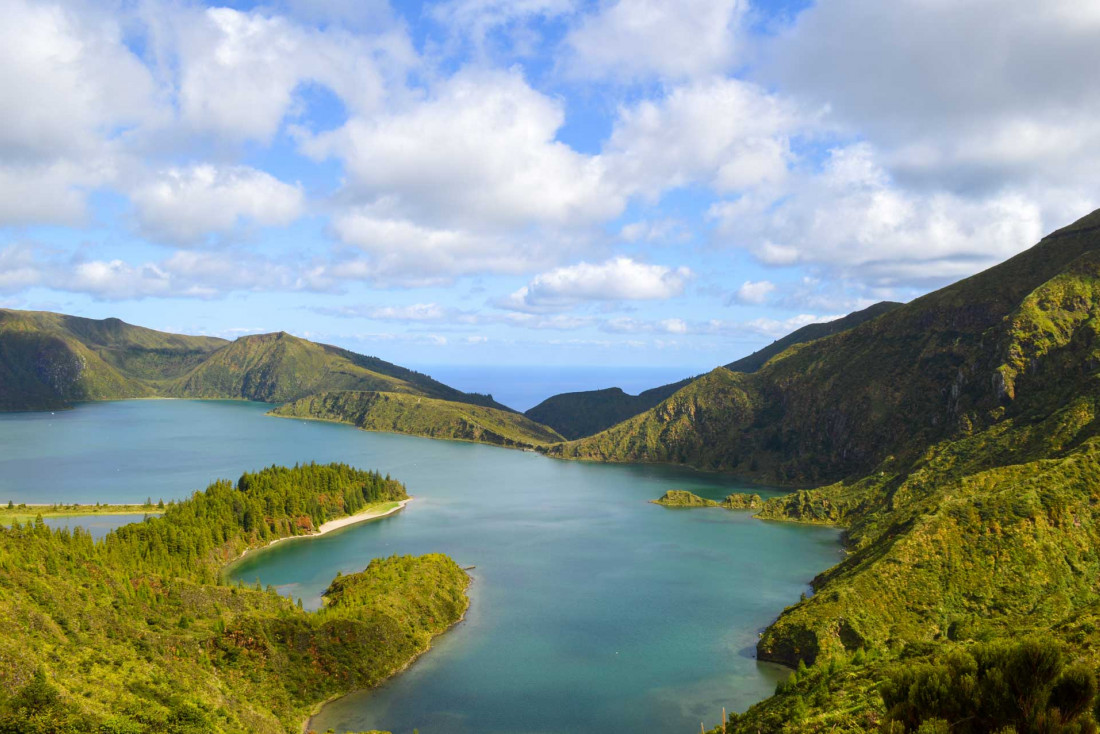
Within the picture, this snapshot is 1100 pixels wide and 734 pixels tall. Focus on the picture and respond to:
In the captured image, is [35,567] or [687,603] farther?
[687,603]

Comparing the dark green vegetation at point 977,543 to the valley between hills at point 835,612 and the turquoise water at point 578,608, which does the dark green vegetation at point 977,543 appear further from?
the turquoise water at point 578,608

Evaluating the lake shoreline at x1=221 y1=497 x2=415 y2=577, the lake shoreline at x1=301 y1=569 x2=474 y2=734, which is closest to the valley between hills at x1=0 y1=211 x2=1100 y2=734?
the lake shoreline at x1=301 y1=569 x2=474 y2=734

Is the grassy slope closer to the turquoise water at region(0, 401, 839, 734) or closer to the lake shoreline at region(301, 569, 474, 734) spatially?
the turquoise water at region(0, 401, 839, 734)

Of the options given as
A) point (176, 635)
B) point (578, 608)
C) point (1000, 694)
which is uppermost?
point (1000, 694)

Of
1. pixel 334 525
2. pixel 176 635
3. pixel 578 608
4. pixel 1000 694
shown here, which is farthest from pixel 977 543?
pixel 334 525

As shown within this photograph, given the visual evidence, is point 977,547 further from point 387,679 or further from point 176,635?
Result: point 176,635

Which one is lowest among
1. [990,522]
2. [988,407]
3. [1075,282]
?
[990,522]

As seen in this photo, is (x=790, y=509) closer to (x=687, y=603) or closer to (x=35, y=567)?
(x=687, y=603)

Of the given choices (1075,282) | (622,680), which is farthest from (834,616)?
(1075,282)
